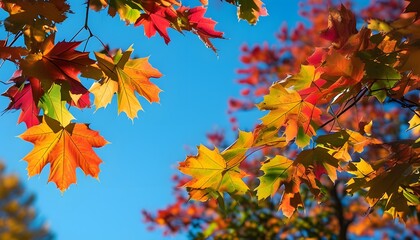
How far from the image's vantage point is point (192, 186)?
1460 mm

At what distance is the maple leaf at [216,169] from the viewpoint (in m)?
1.41

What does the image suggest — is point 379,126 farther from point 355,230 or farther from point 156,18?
point 156,18

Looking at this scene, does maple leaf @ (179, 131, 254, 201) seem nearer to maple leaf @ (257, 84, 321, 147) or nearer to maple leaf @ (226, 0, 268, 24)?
maple leaf @ (257, 84, 321, 147)

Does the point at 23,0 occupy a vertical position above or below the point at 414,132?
above

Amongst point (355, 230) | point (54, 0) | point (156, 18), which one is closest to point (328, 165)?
point (156, 18)

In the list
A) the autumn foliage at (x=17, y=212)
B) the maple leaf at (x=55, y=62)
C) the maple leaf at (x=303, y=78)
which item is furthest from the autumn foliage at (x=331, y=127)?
the autumn foliage at (x=17, y=212)

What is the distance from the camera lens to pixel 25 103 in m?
1.40

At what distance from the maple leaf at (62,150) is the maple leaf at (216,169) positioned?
0.90 ft

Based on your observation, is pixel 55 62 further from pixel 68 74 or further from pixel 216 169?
pixel 216 169

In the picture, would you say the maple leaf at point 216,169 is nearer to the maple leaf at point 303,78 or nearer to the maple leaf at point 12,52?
the maple leaf at point 303,78

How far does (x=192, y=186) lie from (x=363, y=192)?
78 centimetres

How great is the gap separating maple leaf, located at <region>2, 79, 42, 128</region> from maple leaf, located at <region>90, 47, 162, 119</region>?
0.20 meters

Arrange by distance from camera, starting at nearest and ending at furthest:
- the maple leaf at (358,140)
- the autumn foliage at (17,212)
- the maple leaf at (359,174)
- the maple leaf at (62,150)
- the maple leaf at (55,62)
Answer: the maple leaf at (55,62), the maple leaf at (62,150), the maple leaf at (359,174), the maple leaf at (358,140), the autumn foliage at (17,212)

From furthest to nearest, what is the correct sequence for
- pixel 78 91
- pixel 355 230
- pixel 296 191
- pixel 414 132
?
pixel 355 230, pixel 414 132, pixel 296 191, pixel 78 91
